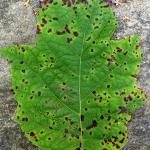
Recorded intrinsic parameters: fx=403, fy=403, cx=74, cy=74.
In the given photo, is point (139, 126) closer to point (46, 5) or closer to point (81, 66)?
point (81, 66)

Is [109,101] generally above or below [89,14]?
below

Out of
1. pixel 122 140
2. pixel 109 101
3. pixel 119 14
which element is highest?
pixel 119 14

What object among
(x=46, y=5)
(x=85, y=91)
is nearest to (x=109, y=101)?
(x=85, y=91)

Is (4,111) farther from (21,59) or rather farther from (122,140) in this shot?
(122,140)

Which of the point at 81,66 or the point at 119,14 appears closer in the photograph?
the point at 81,66

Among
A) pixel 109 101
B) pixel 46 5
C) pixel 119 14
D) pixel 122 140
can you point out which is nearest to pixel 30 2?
pixel 46 5

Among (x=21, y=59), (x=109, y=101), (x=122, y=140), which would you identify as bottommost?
(x=122, y=140)
